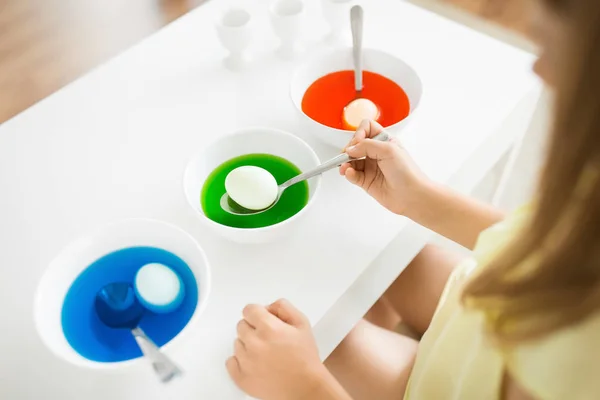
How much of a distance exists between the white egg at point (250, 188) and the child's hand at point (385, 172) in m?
0.11

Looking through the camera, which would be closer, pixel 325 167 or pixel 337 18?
pixel 325 167

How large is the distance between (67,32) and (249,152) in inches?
56.4

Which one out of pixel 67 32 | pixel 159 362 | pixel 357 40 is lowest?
pixel 159 362

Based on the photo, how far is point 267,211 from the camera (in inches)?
29.3

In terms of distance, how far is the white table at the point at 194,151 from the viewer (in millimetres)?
655

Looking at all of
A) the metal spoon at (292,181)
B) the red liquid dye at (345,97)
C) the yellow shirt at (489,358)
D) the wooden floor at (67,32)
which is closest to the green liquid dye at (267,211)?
the metal spoon at (292,181)

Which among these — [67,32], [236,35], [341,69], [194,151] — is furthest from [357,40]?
[67,32]

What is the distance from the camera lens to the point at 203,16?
1055mm

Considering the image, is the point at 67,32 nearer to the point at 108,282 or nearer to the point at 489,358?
the point at 108,282

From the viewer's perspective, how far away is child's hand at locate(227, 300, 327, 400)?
0.62 meters

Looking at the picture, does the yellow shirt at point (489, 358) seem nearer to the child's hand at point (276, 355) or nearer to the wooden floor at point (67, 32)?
the child's hand at point (276, 355)

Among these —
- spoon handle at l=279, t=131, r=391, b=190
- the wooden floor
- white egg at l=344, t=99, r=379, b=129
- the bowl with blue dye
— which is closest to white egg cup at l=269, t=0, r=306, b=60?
white egg at l=344, t=99, r=379, b=129

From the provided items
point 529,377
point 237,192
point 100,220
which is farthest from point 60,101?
point 529,377

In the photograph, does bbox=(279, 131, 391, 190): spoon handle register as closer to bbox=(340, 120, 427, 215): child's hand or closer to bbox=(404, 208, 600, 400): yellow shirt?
bbox=(340, 120, 427, 215): child's hand
